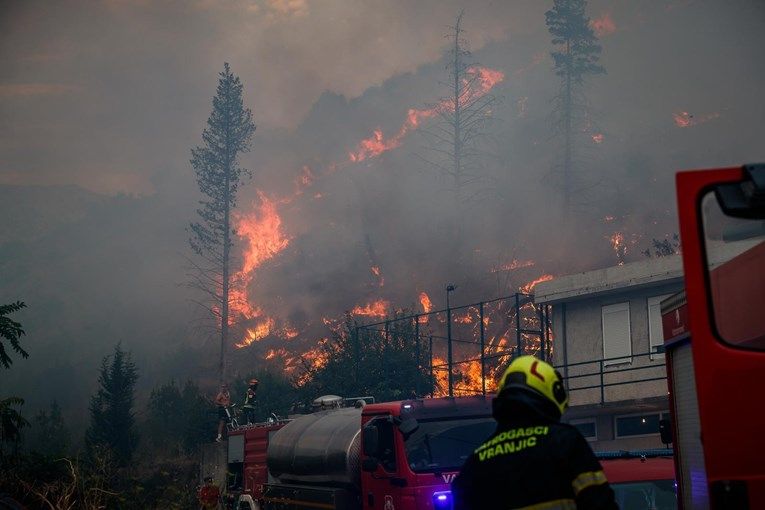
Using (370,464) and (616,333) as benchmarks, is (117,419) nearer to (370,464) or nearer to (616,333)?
(616,333)

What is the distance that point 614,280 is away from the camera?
69.6ft

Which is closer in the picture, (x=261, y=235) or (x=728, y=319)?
(x=728, y=319)

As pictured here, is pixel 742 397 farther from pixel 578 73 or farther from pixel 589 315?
pixel 578 73

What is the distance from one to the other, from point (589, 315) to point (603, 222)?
31.9 meters

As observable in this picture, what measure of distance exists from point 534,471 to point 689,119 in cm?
6483

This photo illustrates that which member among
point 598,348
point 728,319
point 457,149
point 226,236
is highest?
point 457,149

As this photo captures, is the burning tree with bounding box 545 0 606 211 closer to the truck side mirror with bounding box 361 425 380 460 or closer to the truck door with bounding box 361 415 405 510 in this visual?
the truck door with bounding box 361 415 405 510

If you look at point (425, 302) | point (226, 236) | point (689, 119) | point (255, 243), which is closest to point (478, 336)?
point (425, 302)

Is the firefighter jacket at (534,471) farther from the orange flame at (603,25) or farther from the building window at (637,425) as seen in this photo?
the orange flame at (603,25)

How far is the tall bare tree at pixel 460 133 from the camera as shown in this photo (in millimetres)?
55406

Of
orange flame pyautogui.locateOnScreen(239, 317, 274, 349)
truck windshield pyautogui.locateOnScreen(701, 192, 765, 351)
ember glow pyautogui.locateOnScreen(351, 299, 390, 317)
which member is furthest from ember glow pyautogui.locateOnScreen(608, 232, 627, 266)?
truck windshield pyautogui.locateOnScreen(701, 192, 765, 351)

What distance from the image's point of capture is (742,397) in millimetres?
3898

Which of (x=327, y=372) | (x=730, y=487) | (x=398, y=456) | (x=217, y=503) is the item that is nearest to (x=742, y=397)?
(x=730, y=487)

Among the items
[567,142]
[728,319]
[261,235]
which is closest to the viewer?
[728,319]
